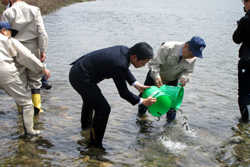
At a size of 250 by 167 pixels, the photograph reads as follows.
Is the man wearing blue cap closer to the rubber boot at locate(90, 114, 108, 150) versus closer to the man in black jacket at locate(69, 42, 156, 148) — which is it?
the man in black jacket at locate(69, 42, 156, 148)

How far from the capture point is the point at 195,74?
1008 centimetres

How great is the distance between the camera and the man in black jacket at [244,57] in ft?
17.0

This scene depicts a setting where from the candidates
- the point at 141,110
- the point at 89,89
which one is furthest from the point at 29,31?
the point at 141,110

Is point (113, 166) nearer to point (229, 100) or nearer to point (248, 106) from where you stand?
point (248, 106)

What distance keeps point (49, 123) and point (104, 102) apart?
5.57 feet

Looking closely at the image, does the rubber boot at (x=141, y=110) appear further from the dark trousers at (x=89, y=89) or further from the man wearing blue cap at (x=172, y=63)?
the dark trousers at (x=89, y=89)

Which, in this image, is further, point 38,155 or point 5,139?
point 5,139

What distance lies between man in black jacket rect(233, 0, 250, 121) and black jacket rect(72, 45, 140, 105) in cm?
237

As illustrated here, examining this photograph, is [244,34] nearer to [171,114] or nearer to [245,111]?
[245,111]

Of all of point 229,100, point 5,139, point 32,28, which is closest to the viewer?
point 5,139

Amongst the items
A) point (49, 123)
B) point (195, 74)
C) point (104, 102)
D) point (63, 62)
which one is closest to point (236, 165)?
point (104, 102)

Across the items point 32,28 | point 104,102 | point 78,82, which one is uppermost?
point 32,28

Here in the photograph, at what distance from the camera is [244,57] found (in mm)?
5371

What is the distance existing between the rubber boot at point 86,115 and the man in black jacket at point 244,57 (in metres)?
2.84
